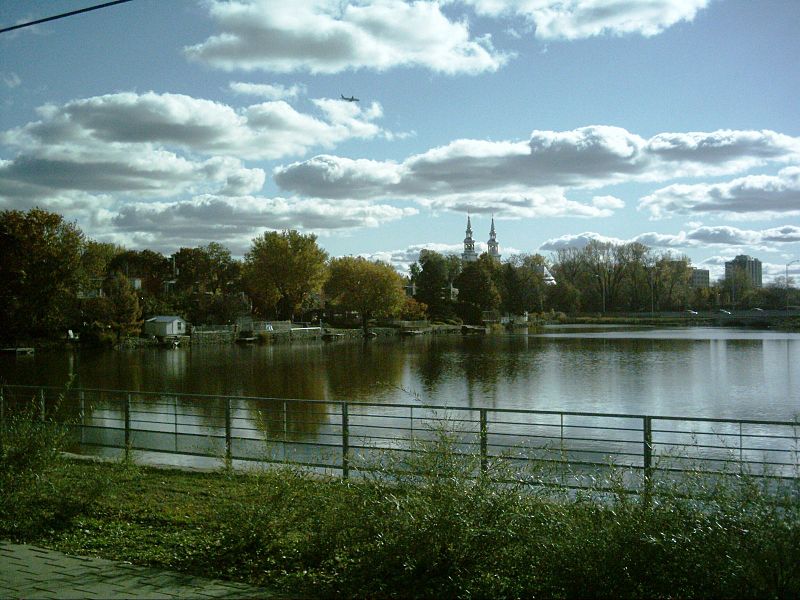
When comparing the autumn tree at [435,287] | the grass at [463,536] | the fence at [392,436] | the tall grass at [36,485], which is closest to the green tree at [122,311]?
the fence at [392,436]

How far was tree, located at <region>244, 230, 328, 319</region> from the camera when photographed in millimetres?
95500

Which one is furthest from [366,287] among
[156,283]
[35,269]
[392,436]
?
[392,436]

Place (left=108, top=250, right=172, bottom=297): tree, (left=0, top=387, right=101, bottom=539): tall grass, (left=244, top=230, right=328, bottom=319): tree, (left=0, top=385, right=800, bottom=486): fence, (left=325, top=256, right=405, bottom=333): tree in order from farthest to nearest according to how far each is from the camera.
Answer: (left=108, top=250, right=172, bottom=297): tree → (left=325, top=256, right=405, bottom=333): tree → (left=244, top=230, right=328, bottom=319): tree → (left=0, top=385, right=800, bottom=486): fence → (left=0, top=387, right=101, bottom=539): tall grass

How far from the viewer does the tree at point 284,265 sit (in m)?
95.5

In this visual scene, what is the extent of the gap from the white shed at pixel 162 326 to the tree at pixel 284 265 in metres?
20.2

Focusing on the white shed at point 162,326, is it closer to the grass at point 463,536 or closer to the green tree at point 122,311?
the green tree at point 122,311

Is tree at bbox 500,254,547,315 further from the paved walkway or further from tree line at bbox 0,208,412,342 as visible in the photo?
the paved walkway

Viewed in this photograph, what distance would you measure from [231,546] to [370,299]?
95.1 m

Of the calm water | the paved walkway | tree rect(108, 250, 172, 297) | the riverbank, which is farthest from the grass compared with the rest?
tree rect(108, 250, 172, 297)

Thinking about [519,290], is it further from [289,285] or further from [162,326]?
[162,326]

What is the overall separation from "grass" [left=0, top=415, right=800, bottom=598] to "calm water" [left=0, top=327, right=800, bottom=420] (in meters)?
10.0

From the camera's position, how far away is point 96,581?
5.78m

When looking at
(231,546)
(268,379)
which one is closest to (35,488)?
(231,546)

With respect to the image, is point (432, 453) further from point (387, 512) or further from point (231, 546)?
point (231, 546)
